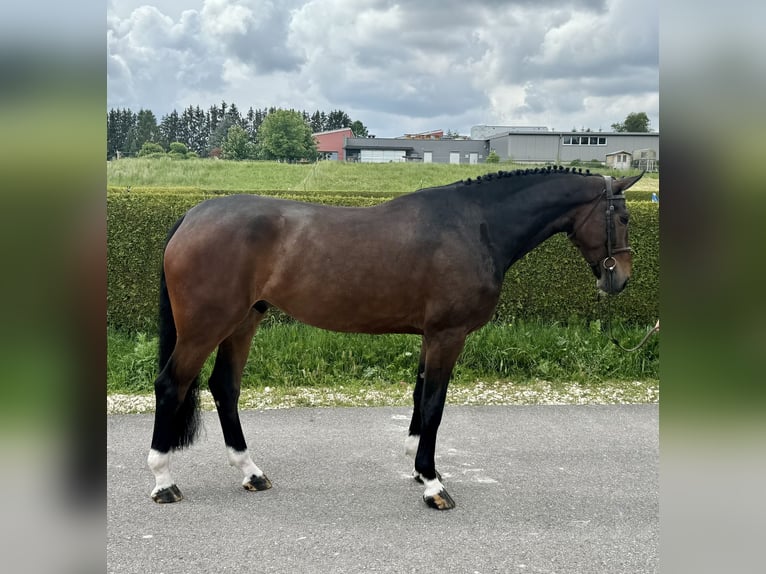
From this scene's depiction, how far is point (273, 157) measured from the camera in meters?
15.1

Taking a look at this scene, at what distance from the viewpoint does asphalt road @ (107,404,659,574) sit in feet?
9.42

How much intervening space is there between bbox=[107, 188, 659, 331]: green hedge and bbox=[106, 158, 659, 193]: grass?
15.8 ft

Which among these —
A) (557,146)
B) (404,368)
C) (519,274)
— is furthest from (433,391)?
(557,146)

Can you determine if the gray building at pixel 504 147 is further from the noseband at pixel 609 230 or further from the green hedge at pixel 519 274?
the noseband at pixel 609 230

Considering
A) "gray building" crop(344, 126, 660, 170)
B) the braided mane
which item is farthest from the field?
"gray building" crop(344, 126, 660, 170)

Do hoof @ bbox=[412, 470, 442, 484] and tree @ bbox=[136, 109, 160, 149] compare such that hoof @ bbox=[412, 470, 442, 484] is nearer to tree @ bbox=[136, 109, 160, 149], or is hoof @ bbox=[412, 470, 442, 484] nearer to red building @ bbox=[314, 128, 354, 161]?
tree @ bbox=[136, 109, 160, 149]

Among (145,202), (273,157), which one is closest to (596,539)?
(145,202)

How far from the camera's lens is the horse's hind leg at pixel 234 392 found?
3.72m

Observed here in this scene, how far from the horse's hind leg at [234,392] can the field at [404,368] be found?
1.49 metres

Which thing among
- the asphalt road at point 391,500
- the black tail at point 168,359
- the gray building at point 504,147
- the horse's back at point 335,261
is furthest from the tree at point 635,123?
the black tail at point 168,359

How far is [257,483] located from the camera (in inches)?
145
